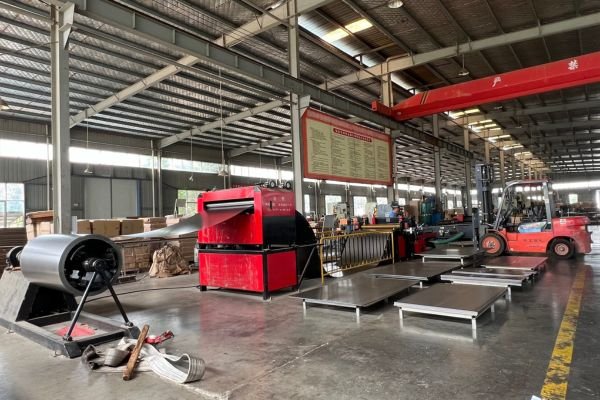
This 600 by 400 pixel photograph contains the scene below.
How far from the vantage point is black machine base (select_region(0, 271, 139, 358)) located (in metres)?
4.01

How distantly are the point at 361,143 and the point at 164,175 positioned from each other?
14.4 metres

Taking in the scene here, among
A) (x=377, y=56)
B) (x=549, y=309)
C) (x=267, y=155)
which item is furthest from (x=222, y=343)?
(x=267, y=155)

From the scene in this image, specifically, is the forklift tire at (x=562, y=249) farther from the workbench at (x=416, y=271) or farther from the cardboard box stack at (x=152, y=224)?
the cardboard box stack at (x=152, y=224)

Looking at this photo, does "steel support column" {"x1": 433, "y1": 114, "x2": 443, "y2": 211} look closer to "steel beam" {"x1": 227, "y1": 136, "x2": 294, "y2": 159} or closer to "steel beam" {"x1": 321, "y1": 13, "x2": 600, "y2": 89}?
"steel beam" {"x1": 321, "y1": 13, "x2": 600, "y2": 89}

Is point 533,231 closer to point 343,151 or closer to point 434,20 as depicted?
point 343,151

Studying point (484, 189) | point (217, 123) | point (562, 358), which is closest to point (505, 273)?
point (562, 358)

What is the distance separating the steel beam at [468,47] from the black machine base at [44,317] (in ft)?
35.6

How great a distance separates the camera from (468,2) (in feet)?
31.0

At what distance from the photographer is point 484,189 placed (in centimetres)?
1073

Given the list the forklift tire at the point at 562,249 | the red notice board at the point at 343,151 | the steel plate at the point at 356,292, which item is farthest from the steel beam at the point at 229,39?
the forklift tire at the point at 562,249

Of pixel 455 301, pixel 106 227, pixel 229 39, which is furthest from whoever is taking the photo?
pixel 106 227

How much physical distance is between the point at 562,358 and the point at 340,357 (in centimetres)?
195

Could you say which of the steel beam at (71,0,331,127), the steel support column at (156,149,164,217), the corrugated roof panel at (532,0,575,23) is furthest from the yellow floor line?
the steel support column at (156,149,164,217)

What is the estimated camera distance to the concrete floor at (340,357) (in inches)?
112
